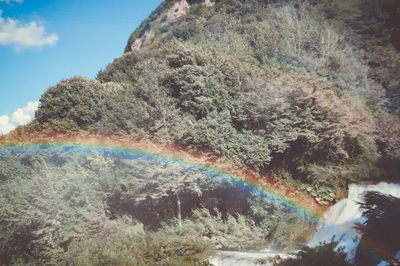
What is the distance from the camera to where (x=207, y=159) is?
37.9ft

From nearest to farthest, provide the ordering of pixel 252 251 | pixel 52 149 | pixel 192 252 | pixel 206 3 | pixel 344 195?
pixel 192 252 → pixel 252 251 → pixel 344 195 → pixel 52 149 → pixel 206 3

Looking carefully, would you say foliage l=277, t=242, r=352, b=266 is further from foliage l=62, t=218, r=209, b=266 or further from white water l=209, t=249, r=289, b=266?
foliage l=62, t=218, r=209, b=266

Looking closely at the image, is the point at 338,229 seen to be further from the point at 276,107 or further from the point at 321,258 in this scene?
the point at 276,107

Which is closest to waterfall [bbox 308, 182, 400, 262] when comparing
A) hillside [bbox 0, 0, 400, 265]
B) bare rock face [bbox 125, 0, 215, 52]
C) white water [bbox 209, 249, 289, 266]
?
hillside [bbox 0, 0, 400, 265]

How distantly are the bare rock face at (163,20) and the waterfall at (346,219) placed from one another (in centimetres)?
4781

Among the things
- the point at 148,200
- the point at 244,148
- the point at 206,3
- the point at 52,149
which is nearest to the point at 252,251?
the point at 244,148

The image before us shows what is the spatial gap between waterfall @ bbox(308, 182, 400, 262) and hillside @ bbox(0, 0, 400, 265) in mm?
647

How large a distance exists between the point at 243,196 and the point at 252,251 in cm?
286

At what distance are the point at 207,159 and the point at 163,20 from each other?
51132 millimetres

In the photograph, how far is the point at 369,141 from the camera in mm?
11484

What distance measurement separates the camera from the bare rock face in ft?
164

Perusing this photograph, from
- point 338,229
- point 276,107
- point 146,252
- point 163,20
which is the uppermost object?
point 163,20

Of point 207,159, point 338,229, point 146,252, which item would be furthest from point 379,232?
point 146,252

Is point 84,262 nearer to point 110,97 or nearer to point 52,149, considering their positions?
point 52,149
